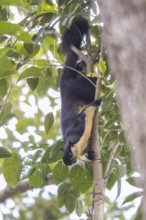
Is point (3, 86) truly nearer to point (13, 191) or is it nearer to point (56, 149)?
point (56, 149)

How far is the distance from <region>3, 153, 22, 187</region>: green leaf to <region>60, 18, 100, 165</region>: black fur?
0.70 feet

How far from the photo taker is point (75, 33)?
237 centimetres

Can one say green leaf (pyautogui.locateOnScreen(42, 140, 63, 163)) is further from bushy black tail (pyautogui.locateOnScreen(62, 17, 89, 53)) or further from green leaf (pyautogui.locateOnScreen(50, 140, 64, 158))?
bushy black tail (pyautogui.locateOnScreen(62, 17, 89, 53))

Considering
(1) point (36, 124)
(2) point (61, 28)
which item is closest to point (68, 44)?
(2) point (61, 28)

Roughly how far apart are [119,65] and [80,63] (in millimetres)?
1912

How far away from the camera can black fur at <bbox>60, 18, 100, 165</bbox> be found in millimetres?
2232

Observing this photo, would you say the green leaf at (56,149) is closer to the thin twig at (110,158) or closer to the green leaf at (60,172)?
the green leaf at (60,172)

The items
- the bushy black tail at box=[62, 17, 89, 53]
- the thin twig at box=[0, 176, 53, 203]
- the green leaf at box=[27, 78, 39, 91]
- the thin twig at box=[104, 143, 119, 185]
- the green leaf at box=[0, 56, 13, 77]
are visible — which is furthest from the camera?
the thin twig at box=[0, 176, 53, 203]

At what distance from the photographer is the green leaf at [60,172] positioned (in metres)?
2.02

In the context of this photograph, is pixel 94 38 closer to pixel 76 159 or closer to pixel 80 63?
pixel 80 63

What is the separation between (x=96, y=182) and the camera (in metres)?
1.62

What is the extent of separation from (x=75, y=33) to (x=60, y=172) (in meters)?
0.67

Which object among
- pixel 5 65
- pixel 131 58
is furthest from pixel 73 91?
pixel 131 58

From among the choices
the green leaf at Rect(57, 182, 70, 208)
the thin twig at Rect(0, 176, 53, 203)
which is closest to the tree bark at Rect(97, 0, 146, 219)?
the green leaf at Rect(57, 182, 70, 208)
